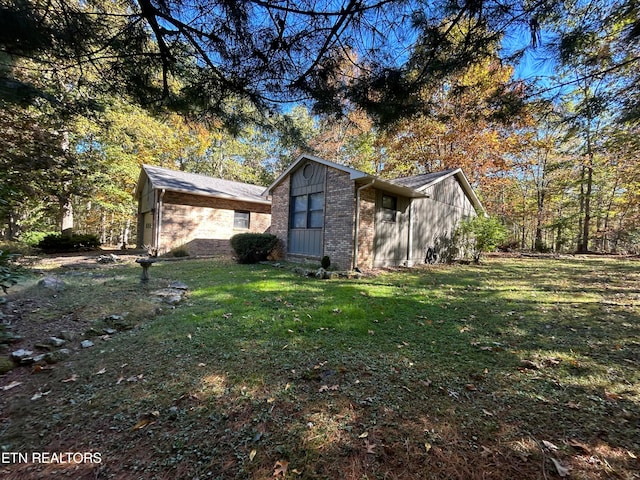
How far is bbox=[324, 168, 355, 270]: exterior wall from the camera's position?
9.13 meters

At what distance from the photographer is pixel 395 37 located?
3.13m

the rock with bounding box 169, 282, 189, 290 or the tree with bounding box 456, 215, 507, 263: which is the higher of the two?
the tree with bounding box 456, 215, 507, 263

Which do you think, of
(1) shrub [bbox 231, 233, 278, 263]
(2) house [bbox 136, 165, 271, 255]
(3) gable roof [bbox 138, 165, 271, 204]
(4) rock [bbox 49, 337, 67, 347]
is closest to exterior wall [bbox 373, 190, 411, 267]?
(1) shrub [bbox 231, 233, 278, 263]

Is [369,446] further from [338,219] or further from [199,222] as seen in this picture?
[199,222]

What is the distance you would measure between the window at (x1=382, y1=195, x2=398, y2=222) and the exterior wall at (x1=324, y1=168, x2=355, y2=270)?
1.79 m

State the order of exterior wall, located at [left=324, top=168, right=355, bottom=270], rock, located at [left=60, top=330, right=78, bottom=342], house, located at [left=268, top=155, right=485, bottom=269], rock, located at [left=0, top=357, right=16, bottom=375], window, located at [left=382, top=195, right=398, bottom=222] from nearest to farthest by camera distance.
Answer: rock, located at [left=0, top=357, right=16, bottom=375] < rock, located at [left=60, top=330, right=78, bottom=342] < exterior wall, located at [left=324, top=168, right=355, bottom=270] < house, located at [left=268, top=155, right=485, bottom=269] < window, located at [left=382, top=195, right=398, bottom=222]

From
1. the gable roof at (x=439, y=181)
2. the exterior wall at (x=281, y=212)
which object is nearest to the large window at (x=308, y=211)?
the exterior wall at (x=281, y=212)

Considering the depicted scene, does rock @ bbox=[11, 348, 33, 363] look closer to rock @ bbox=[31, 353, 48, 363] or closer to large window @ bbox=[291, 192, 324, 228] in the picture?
rock @ bbox=[31, 353, 48, 363]

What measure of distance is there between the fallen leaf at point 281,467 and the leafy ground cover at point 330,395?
0.02m

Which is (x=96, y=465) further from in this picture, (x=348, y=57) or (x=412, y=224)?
(x=412, y=224)

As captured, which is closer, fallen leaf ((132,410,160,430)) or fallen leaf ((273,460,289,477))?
fallen leaf ((273,460,289,477))

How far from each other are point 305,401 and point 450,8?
410cm

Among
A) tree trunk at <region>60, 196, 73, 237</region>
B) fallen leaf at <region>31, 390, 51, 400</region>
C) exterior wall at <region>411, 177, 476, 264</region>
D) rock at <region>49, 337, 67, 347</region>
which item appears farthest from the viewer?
tree trunk at <region>60, 196, 73, 237</region>

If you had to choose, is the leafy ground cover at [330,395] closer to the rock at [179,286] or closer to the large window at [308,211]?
the rock at [179,286]
